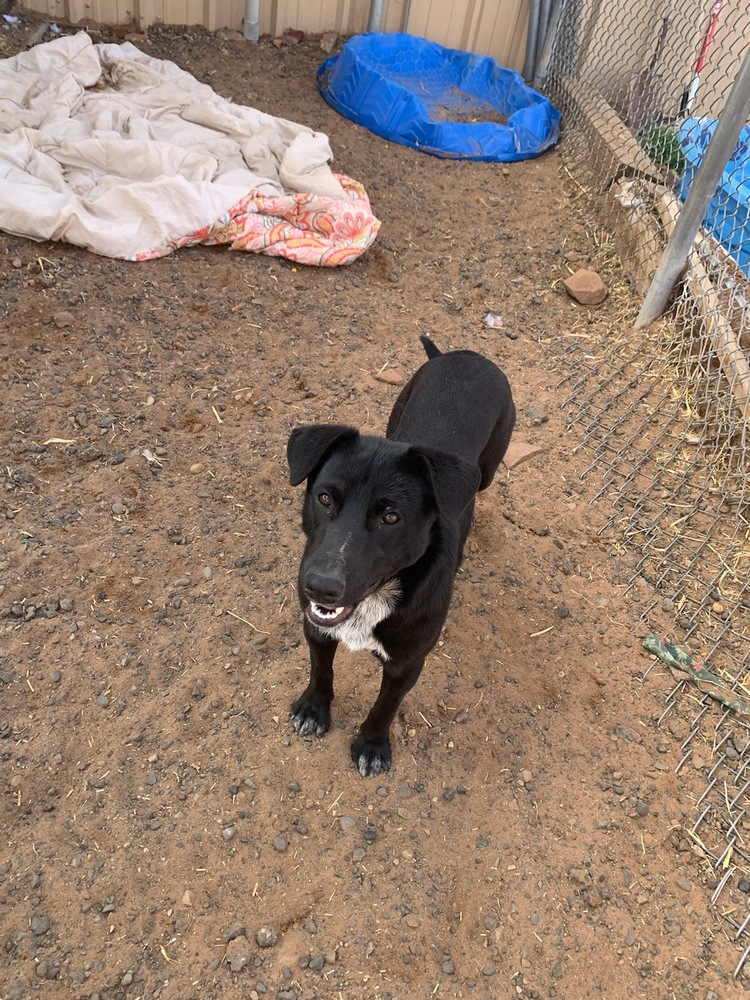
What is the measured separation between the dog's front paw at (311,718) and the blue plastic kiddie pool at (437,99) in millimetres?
5536

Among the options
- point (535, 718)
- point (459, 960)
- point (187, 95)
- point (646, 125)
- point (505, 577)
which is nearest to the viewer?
point (459, 960)

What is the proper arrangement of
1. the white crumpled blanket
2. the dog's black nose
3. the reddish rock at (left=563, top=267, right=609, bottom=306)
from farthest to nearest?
the reddish rock at (left=563, top=267, right=609, bottom=306), the white crumpled blanket, the dog's black nose

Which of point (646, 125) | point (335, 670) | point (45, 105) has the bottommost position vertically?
point (335, 670)

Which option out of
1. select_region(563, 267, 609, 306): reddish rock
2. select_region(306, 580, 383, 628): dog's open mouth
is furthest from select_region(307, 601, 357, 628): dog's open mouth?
select_region(563, 267, 609, 306): reddish rock

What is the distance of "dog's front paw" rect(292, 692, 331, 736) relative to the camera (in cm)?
265

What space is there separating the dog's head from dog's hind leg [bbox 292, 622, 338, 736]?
43cm

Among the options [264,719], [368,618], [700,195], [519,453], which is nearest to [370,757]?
[264,719]

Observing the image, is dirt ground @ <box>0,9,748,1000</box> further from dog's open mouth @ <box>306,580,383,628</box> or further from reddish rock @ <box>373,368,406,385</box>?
dog's open mouth @ <box>306,580,383,628</box>

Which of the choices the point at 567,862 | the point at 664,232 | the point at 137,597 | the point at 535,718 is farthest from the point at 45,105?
the point at 567,862

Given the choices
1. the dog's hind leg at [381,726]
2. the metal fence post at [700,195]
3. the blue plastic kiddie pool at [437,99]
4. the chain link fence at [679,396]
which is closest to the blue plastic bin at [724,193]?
the chain link fence at [679,396]

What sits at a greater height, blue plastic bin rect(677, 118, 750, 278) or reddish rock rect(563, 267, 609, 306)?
blue plastic bin rect(677, 118, 750, 278)

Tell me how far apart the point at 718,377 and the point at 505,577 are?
187 cm

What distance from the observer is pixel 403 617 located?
2205mm

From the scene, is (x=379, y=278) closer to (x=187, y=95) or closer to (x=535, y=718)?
(x=187, y=95)
